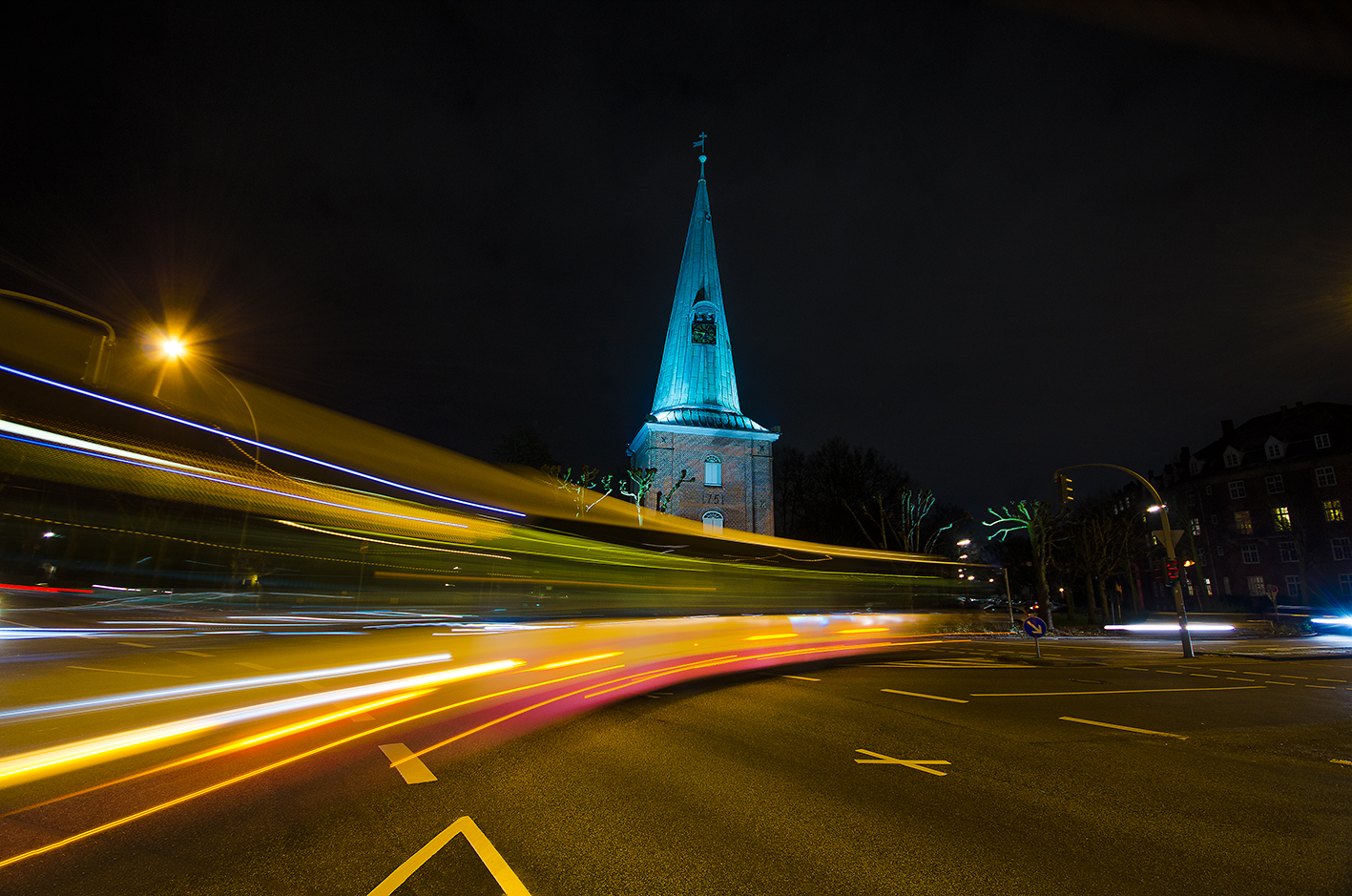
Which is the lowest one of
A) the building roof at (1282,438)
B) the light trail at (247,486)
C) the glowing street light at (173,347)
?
the light trail at (247,486)

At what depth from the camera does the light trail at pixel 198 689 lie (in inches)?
338

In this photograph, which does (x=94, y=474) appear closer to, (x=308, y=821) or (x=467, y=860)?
(x=308, y=821)

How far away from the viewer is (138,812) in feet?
16.7

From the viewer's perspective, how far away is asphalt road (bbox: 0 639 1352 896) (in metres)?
3.93

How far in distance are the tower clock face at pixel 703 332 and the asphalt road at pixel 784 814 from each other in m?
53.5

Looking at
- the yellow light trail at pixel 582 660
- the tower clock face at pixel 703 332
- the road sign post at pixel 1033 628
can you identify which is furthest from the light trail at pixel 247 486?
the tower clock face at pixel 703 332

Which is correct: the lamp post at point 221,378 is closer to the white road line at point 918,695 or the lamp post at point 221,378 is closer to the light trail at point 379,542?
the light trail at point 379,542

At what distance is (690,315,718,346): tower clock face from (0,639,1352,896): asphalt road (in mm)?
53495

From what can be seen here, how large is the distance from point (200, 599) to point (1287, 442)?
69096 millimetres

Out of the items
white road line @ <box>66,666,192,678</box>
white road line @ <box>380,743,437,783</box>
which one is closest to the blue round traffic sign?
white road line @ <box>380,743,437,783</box>

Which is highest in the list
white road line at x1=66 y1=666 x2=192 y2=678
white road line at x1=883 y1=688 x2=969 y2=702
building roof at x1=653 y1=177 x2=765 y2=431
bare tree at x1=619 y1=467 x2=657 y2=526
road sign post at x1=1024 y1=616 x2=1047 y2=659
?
building roof at x1=653 y1=177 x2=765 y2=431

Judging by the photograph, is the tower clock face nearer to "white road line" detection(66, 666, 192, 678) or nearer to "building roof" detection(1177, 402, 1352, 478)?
"building roof" detection(1177, 402, 1352, 478)

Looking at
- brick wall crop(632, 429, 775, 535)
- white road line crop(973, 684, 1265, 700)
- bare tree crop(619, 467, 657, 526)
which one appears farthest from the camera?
brick wall crop(632, 429, 775, 535)

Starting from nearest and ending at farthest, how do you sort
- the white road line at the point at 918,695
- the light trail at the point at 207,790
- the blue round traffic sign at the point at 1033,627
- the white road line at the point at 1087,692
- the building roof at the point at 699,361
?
1. the light trail at the point at 207,790
2. the white road line at the point at 918,695
3. the white road line at the point at 1087,692
4. the blue round traffic sign at the point at 1033,627
5. the building roof at the point at 699,361
